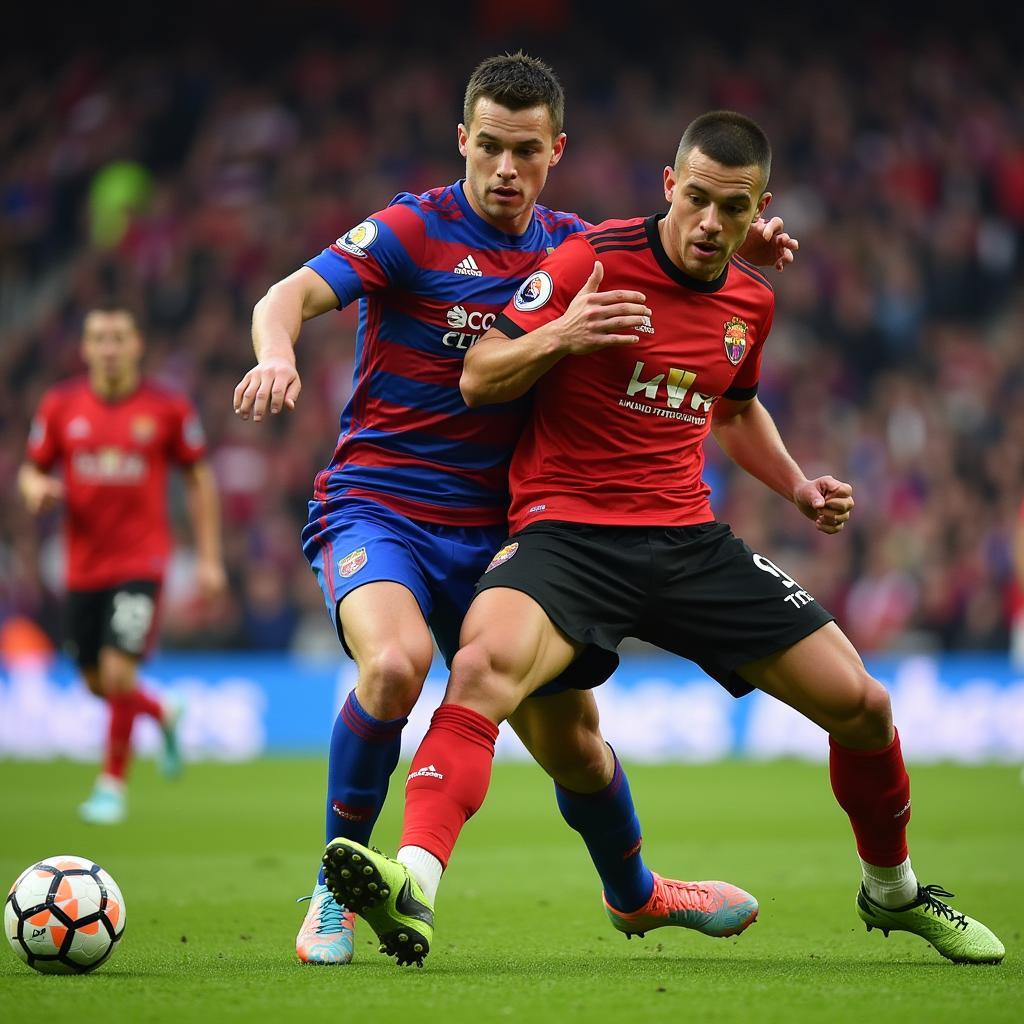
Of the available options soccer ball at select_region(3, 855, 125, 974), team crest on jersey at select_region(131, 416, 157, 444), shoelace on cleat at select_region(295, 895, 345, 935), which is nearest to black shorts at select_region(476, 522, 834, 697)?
shoelace on cleat at select_region(295, 895, 345, 935)

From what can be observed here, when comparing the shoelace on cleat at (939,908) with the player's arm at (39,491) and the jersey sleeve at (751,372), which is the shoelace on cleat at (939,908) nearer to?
the jersey sleeve at (751,372)

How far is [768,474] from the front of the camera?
212 inches

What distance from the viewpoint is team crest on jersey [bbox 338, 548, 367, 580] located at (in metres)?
4.83

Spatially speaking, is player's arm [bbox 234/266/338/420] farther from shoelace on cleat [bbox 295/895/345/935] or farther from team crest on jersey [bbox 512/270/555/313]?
shoelace on cleat [bbox 295/895/345/935]

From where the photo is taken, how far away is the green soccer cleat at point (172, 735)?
11.0m

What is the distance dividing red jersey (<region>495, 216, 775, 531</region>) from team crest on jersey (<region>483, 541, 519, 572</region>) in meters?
0.12

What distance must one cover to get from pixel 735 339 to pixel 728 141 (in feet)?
1.96

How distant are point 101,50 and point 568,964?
1895 cm

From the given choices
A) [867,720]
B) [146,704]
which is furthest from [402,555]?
[146,704]

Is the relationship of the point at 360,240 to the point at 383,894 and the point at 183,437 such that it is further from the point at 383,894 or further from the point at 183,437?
the point at 183,437

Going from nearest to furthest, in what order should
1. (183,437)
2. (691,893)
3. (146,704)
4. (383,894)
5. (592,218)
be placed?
(383,894)
(691,893)
(183,437)
(146,704)
(592,218)

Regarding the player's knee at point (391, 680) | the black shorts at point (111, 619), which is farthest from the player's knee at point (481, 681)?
the black shorts at point (111, 619)

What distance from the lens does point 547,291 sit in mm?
4770

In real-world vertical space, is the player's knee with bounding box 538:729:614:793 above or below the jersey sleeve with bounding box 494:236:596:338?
below
